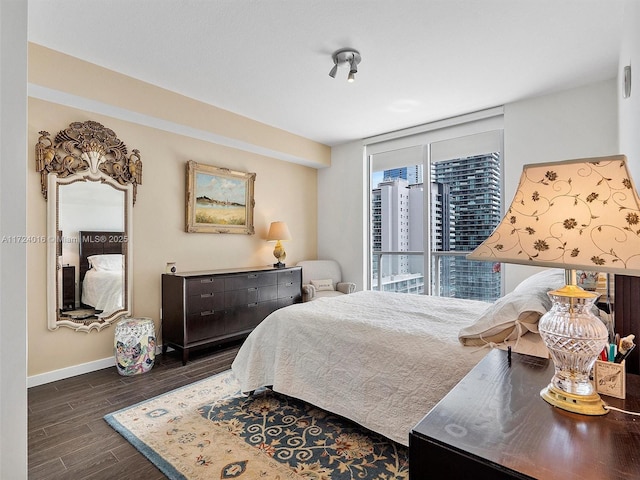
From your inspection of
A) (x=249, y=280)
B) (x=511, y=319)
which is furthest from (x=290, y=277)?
(x=511, y=319)

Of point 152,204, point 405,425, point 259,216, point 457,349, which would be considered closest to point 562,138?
point 457,349

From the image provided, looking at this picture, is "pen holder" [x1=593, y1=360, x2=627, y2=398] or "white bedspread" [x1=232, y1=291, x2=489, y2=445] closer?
"pen holder" [x1=593, y1=360, x2=627, y2=398]

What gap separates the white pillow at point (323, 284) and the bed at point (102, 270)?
95.3 inches

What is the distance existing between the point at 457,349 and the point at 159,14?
282cm

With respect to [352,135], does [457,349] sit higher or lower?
lower

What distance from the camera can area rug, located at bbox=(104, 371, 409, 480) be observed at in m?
1.74

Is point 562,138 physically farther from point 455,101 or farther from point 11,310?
point 11,310

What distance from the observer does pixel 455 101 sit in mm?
3576

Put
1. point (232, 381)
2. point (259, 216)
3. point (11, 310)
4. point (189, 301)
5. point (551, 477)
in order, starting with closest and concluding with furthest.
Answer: point (551, 477) < point (11, 310) < point (232, 381) < point (189, 301) < point (259, 216)

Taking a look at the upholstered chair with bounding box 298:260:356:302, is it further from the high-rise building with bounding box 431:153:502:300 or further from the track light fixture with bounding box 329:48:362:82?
the track light fixture with bounding box 329:48:362:82

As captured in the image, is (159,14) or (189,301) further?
(189,301)

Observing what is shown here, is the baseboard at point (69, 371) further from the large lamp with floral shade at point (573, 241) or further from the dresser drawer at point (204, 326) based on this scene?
the large lamp with floral shade at point (573, 241)

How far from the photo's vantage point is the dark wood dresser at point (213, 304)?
3311mm

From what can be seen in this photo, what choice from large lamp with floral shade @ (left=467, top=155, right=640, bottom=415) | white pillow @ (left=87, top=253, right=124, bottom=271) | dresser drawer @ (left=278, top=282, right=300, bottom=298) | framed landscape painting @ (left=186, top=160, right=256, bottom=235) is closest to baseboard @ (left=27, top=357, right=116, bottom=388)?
white pillow @ (left=87, top=253, right=124, bottom=271)
